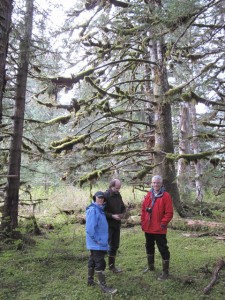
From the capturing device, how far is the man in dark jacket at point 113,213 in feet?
19.7

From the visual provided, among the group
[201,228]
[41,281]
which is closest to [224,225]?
[201,228]

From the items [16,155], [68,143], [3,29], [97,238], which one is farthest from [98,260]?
[68,143]

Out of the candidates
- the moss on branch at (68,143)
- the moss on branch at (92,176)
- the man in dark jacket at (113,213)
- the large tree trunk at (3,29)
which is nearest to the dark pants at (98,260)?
the man in dark jacket at (113,213)

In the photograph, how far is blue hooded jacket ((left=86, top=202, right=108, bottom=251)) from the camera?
5254mm

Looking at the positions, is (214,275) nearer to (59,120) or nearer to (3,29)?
(3,29)

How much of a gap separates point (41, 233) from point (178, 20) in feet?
22.8

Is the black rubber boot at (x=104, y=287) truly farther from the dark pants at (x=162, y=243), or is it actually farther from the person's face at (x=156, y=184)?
the person's face at (x=156, y=184)

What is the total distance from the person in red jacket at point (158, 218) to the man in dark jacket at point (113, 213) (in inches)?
20.2

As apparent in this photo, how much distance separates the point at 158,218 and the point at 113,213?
87cm

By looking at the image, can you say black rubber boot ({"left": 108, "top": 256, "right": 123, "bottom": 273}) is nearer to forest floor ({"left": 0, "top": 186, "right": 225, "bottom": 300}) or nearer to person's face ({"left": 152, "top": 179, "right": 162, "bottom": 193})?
forest floor ({"left": 0, "top": 186, "right": 225, "bottom": 300})

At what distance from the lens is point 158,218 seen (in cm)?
579

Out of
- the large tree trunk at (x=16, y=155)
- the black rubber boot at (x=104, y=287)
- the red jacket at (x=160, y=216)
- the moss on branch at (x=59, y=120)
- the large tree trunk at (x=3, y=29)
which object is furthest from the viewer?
the moss on branch at (x=59, y=120)

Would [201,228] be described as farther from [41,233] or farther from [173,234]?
[41,233]

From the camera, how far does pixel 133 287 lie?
17.3ft
